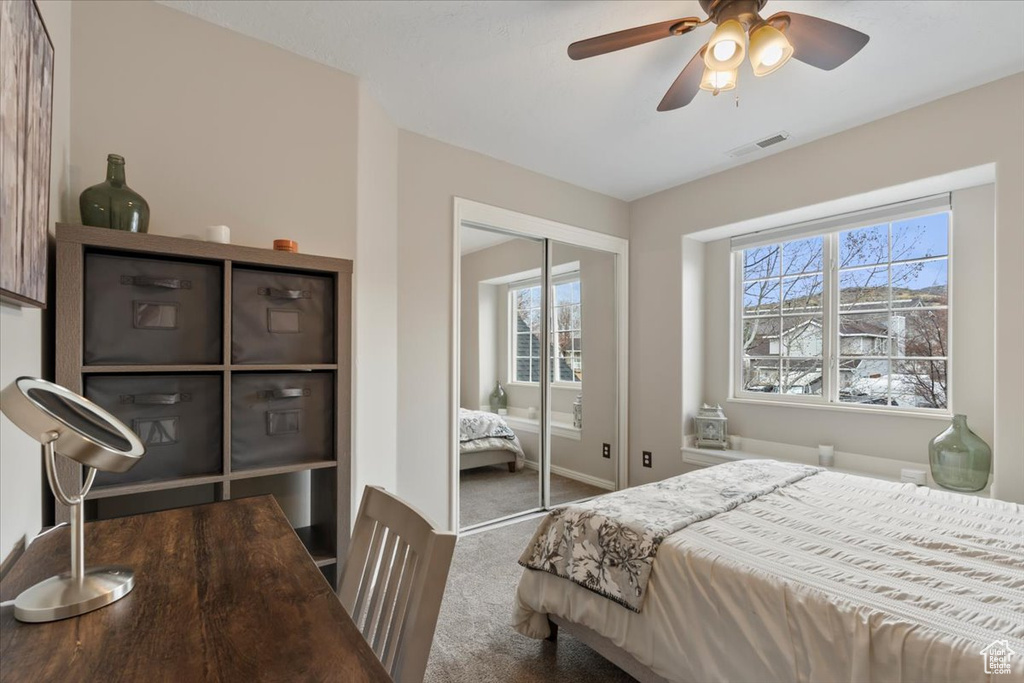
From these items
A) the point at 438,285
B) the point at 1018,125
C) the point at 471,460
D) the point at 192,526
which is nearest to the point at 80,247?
the point at 192,526

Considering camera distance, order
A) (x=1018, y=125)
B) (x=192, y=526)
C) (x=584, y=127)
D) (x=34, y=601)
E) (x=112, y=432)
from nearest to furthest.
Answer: (x=34, y=601) → (x=112, y=432) → (x=192, y=526) → (x=1018, y=125) → (x=584, y=127)

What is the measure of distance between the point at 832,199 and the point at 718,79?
172 cm

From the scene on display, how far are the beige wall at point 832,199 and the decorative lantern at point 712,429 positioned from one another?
117mm

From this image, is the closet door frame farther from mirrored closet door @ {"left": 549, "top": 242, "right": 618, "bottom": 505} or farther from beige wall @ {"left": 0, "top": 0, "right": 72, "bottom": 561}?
beige wall @ {"left": 0, "top": 0, "right": 72, "bottom": 561}

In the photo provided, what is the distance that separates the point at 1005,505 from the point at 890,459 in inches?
42.2

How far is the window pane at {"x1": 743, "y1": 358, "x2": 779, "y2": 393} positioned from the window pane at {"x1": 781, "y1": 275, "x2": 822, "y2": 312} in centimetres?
43

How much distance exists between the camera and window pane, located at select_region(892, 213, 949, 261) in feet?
9.37

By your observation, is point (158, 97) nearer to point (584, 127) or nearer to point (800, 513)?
point (584, 127)

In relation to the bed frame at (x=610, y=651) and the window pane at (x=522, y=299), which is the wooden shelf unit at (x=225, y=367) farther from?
the window pane at (x=522, y=299)

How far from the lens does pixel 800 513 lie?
6.04 ft

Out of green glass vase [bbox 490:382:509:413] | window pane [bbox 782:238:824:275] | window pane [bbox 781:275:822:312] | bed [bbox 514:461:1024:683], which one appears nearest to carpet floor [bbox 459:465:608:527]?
green glass vase [bbox 490:382:509:413]

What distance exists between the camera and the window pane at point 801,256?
11.2ft

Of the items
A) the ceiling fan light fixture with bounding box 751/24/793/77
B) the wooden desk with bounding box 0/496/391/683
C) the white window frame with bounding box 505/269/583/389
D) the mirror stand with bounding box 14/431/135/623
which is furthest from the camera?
the white window frame with bounding box 505/269/583/389

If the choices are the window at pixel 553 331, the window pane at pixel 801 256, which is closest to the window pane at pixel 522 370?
the window at pixel 553 331
